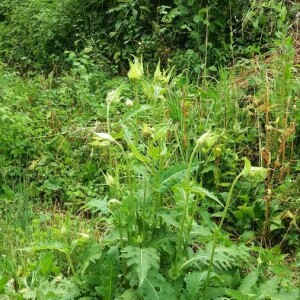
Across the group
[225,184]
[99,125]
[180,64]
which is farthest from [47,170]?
[180,64]

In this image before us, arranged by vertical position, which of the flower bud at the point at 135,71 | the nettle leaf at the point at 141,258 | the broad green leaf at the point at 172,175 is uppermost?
the flower bud at the point at 135,71

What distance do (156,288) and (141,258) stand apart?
13 centimetres

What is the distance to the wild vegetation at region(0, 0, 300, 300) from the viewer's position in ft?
7.44

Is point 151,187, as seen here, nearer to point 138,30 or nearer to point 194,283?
point 194,283

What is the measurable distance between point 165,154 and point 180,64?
2866 millimetres

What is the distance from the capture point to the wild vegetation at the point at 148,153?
89.3 inches

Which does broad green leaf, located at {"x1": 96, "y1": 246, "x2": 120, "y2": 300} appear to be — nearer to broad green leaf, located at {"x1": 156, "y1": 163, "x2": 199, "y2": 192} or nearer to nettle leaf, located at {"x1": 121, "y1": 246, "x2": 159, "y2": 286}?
nettle leaf, located at {"x1": 121, "y1": 246, "x2": 159, "y2": 286}

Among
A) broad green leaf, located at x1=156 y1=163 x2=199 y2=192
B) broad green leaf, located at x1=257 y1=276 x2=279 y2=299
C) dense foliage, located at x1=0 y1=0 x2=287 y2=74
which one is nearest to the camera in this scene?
broad green leaf, located at x1=156 y1=163 x2=199 y2=192

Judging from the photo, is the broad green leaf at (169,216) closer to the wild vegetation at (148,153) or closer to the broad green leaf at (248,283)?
the wild vegetation at (148,153)

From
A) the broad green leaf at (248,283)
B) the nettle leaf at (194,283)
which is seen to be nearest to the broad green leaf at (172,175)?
the nettle leaf at (194,283)

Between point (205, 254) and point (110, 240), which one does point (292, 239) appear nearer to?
point (205, 254)

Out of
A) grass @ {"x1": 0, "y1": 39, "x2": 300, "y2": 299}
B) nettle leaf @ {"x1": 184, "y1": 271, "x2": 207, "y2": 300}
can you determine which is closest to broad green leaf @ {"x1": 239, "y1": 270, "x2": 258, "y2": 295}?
grass @ {"x1": 0, "y1": 39, "x2": 300, "y2": 299}

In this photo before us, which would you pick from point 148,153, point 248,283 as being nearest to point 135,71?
point 148,153

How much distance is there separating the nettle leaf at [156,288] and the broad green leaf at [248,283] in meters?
0.34
